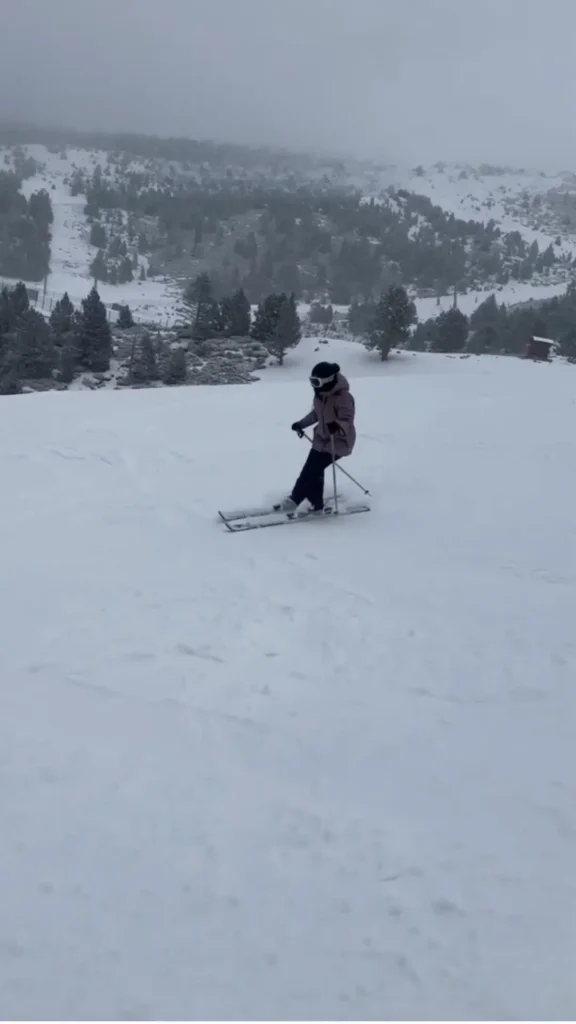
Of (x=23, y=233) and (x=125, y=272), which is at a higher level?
(x=23, y=233)

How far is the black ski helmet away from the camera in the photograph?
7.25 metres

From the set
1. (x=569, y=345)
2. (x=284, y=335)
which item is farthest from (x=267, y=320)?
(x=569, y=345)

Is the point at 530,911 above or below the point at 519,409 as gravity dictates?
below

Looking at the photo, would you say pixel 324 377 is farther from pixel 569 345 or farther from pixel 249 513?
pixel 569 345

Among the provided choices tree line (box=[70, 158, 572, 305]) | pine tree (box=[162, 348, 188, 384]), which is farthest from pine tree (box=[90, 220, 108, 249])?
pine tree (box=[162, 348, 188, 384])

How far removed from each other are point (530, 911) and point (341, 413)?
5.26m

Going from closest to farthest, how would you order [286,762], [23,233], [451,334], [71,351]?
[286,762] → [71,351] → [451,334] → [23,233]

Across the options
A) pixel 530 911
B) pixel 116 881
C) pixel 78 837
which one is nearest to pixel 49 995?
pixel 116 881

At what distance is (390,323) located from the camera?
45250 millimetres

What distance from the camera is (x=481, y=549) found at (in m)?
7.40

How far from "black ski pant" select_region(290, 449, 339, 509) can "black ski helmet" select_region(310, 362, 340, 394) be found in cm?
75

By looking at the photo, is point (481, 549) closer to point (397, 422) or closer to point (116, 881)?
point (116, 881)

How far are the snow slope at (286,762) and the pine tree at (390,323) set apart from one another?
38.6m

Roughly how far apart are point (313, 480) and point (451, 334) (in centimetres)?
5213
